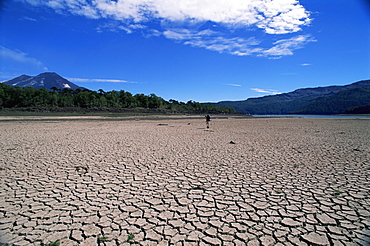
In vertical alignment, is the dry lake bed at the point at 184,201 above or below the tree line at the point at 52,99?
below

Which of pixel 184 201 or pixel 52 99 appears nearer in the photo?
pixel 184 201

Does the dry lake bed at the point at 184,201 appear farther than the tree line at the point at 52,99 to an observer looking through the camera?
No

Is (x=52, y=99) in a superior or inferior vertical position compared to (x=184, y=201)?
superior

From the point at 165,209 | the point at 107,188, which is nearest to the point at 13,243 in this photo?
the point at 107,188

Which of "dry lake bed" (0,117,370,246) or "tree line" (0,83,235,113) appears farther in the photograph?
"tree line" (0,83,235,113)

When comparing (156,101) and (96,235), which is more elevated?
(156,101)

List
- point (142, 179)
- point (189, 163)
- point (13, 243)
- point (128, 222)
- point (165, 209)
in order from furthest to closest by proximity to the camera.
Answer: point (189, 163) < point (142, 179) < point (165, 209) < point (128, 222) < point (13, 243)

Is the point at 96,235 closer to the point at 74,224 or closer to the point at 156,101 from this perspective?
Answer: the point at 74,224

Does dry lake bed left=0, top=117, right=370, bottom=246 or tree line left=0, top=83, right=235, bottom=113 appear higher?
tree line left=0, top=83, right=235, bottom=113

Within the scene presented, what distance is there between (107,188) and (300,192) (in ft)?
17.2

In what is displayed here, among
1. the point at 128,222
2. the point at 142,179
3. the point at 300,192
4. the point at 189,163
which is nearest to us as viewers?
the point at 128,222

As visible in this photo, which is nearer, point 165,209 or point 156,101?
point 165,209

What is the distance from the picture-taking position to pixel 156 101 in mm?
123250

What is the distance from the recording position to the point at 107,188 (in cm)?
529
